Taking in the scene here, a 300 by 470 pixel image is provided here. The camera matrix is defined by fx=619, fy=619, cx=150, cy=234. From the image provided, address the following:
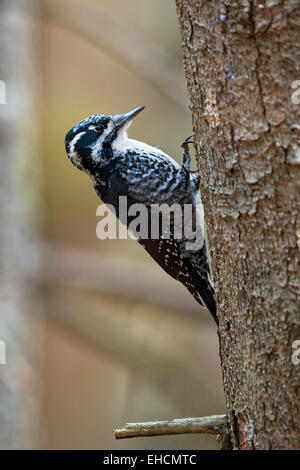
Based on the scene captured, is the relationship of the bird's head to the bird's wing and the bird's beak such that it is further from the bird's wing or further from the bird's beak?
the bird's wing

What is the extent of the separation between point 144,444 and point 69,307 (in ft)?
4.68

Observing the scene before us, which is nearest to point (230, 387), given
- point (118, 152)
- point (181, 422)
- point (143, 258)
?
point (181, 422)

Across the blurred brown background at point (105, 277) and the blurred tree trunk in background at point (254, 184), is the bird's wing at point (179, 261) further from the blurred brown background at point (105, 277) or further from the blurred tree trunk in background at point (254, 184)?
the blurred tree trunk in background at point (254, 184)

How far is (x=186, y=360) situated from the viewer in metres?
6.15

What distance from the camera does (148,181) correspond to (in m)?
3.25

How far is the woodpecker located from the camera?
10.6ft

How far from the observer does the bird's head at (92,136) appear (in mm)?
3143

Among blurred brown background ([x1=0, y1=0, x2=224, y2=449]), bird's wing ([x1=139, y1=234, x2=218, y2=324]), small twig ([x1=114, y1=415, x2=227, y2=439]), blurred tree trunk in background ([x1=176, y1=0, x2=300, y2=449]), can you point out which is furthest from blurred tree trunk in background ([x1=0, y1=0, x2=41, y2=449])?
blurred tree trunk in background ([x1=176, y1=0, x2=300, y2=449])

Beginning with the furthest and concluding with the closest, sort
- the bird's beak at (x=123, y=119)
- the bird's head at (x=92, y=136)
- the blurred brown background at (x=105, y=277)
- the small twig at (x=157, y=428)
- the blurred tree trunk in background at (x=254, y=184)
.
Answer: the blurred brown background at (x=105, y=277), the bird's beak at (x=123, y=119), the bird's head at (x=92, y=136), the small twig at (x=157, y=428), the blurred tree trunk in background at (x=254, y=184)

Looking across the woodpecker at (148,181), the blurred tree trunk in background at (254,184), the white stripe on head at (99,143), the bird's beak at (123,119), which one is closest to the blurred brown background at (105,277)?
the woodpecker at (148,181)

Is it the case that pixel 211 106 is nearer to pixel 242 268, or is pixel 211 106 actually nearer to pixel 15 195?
pixel 242 268

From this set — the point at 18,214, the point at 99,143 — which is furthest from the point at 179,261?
the point at 18,214

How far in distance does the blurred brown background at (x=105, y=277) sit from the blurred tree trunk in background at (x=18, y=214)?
10 cm

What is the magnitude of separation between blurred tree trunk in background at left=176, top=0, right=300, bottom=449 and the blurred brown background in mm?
1061
